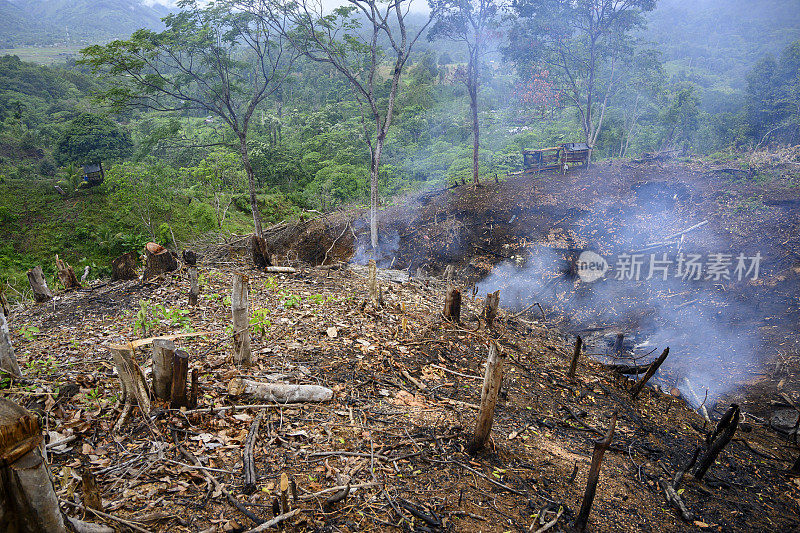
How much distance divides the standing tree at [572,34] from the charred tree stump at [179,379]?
20.7 metres

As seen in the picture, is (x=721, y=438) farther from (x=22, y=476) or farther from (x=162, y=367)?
(x=162, y=367)

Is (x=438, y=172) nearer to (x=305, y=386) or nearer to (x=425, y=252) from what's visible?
(x=425, y=252)

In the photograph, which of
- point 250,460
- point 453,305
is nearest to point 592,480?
point 250,460

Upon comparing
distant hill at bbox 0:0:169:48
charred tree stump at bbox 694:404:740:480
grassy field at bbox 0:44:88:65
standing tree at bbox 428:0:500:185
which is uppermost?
distant hill at bbox 0:0:169:48

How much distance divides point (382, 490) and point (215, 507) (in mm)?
1402

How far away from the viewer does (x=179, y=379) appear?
390 centimetres

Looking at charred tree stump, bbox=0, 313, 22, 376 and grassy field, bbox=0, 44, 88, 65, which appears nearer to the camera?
charred tree stump, bbox=0, 313, 22, 376

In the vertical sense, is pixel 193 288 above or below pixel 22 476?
below

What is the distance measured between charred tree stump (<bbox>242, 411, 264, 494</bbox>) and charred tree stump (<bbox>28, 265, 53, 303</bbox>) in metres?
6.79

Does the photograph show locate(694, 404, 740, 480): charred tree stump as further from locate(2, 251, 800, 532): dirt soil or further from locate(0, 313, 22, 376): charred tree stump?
locate(0, 313, 22, 376): charred tree stump

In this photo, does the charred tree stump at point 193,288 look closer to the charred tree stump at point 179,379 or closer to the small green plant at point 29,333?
the small green plant at point 29,333

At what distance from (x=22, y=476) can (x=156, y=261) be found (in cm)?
776

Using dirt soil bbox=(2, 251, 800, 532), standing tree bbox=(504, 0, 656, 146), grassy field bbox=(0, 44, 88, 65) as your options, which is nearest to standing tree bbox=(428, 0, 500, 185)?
standing tree bbox=(504, 0, 656, 146)

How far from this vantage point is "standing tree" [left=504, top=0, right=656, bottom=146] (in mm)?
17859
